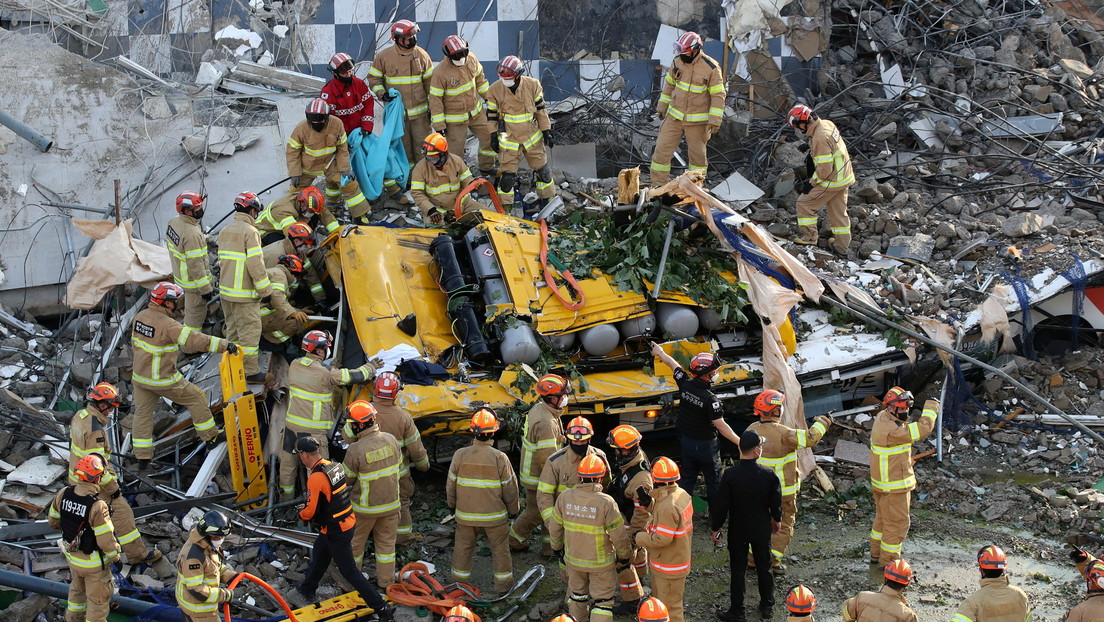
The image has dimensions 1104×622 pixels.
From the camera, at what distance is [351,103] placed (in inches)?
440

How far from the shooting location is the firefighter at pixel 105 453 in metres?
7.91

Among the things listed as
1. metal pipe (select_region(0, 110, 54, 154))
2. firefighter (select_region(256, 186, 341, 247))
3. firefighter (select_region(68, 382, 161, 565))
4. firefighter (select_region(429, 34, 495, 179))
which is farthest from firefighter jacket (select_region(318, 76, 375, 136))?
firefighter (select_region(68, 382, 161, 565))

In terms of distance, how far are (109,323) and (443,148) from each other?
11.9 ft

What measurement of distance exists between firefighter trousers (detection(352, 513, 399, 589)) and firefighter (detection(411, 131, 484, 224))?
3.52m

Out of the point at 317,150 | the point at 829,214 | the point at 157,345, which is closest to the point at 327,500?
the point at 157,345

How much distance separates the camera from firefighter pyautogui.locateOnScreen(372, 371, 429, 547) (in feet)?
27.3

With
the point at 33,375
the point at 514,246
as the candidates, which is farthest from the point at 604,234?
the point at 33,375

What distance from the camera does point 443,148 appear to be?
10.4 meters

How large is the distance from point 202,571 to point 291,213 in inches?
176

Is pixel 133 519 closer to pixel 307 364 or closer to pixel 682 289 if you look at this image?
pixel 307 364

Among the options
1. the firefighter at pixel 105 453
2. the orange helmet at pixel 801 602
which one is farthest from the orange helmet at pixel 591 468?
the firefighter at pixel 105 453

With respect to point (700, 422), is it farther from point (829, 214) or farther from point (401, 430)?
point (829, 214)

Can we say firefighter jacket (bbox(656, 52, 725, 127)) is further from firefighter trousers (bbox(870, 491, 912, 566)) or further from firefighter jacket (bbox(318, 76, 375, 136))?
firefighter trousers (bbox(870, 491, 912, 566))

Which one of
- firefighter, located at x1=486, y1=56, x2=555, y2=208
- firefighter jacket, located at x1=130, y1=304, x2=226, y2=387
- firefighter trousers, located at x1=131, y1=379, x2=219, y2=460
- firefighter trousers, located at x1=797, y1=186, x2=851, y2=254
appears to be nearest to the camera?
firefighter jacket, located at x1=130, y1=304, x2=226, y2=387
